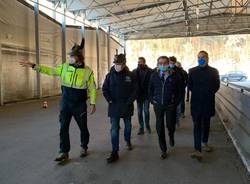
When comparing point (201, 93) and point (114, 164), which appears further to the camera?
point (201, 93)

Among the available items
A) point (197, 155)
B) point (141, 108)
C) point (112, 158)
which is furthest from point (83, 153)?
point (141, 108)

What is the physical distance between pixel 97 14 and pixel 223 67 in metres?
19.5

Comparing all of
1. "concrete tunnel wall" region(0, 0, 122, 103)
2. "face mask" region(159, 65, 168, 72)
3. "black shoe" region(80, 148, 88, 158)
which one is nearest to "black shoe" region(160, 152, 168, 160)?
"black shoe" region(80, 148, 88, 158)

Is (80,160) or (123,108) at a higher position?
(123,108)

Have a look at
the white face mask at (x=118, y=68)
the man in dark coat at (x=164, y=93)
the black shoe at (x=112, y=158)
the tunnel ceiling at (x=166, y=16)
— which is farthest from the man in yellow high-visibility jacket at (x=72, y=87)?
the tunnel ceiling at (x=166, y=16)

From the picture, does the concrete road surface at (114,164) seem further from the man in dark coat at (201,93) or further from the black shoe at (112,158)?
the man in dark coat at (201,93)

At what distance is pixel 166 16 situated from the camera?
3350cm

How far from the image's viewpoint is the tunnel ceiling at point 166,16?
84.0 feet

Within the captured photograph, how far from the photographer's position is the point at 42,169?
17.5 feet

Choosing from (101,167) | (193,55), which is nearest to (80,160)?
(101,167)

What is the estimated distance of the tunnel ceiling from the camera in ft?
84.0

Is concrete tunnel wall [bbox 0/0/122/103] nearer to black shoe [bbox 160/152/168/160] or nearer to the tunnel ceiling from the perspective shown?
the tunnel ceiling

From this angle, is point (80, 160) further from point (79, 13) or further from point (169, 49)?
point (169, 49)

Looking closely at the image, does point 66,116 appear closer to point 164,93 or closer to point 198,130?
point 164,93
